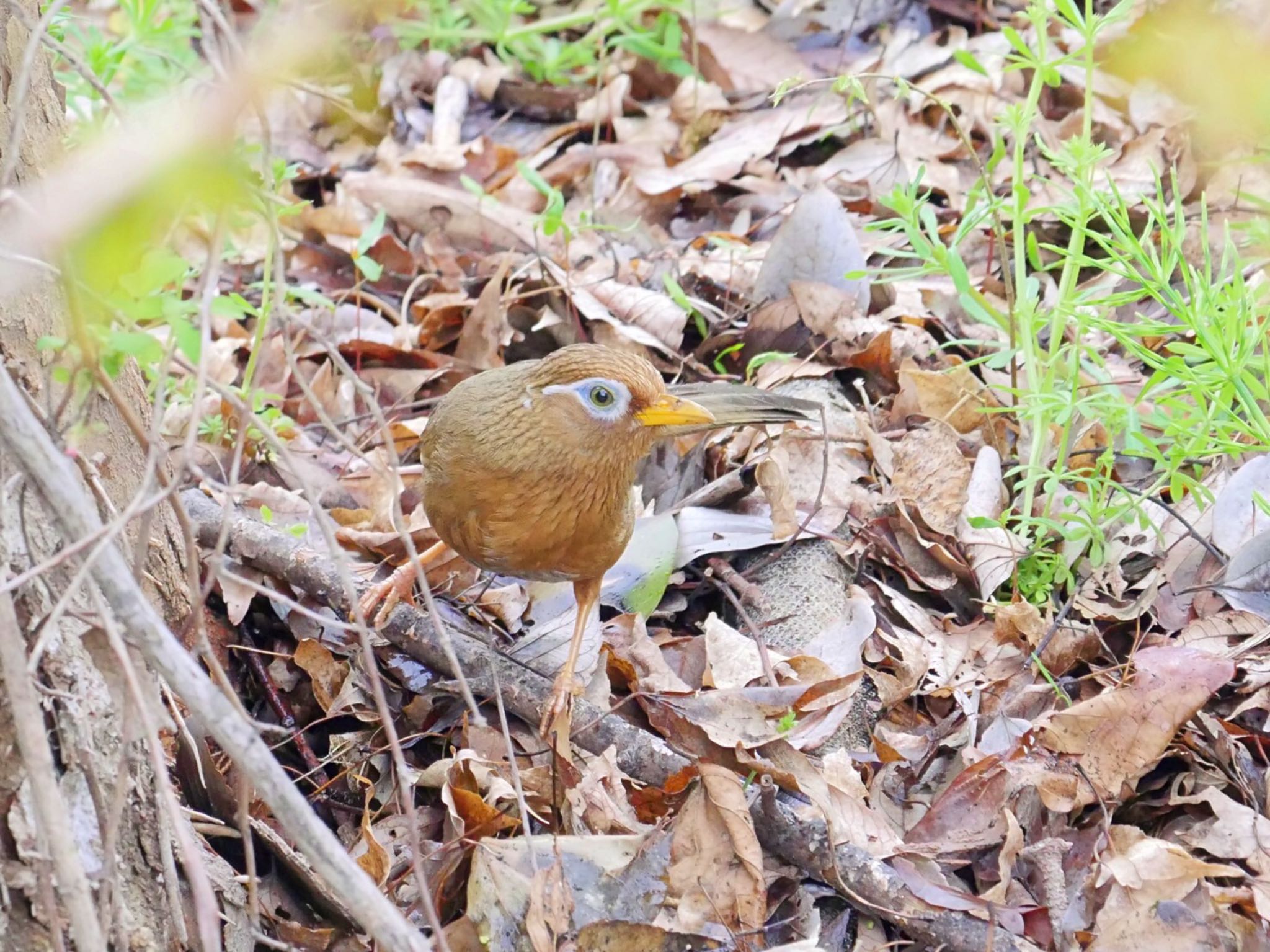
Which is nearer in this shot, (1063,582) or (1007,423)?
(1063,582)

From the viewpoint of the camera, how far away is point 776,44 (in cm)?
692

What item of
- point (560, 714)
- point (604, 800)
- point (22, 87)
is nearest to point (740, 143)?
point (560, 714)

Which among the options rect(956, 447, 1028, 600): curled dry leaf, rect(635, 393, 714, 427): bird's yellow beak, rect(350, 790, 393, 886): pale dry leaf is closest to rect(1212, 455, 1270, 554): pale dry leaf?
rect(956, 447, 1028, 600): curled dry leaf

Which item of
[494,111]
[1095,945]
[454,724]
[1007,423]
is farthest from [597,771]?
[494,111]

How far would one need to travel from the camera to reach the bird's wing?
3.81m

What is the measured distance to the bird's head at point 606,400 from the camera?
12.0 ft

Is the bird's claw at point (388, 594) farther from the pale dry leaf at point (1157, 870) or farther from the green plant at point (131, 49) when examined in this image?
the pale dry leaf at point (1157, 870)

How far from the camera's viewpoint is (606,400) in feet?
12.0

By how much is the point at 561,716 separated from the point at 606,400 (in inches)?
36.7

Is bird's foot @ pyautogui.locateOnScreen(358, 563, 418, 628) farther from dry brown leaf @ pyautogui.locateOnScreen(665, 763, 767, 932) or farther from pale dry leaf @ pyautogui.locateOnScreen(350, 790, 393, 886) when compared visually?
dry brown leaf @ pyautogui.locateOnScreen(665, 763, 767, 932)

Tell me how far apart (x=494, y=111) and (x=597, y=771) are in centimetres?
479

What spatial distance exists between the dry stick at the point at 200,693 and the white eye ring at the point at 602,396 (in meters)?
1.95

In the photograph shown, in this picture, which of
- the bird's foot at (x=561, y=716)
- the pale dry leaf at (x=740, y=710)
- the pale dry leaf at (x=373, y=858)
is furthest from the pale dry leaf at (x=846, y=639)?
the pale dry leaf at (x=373, y=858)

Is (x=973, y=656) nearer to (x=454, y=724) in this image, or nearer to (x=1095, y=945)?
(x=1095, y=945)
